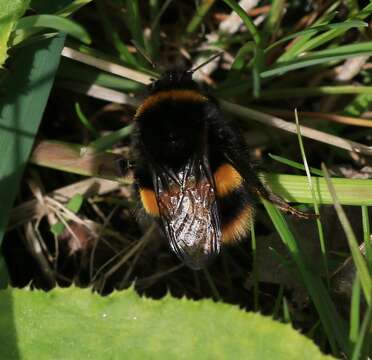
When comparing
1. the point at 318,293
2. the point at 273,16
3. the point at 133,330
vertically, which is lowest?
the point at 133,330

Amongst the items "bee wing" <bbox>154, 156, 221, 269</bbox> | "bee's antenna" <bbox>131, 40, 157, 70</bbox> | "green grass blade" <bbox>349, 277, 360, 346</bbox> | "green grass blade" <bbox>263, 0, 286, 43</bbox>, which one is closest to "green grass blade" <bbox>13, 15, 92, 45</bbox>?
"bee's antenna" <bbox>131, 40, 157, 70</bbox>

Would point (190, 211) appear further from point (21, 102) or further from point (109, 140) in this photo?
point (21, 102)

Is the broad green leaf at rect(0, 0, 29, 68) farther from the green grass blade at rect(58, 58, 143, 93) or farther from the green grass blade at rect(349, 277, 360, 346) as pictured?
the green grass blade at rect(349, 277, 360, 346)

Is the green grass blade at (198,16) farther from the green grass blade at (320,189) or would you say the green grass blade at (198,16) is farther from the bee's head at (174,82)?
the green grass blade at (320,189)

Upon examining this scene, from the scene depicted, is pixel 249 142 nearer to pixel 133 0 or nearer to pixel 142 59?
pixel 142 59

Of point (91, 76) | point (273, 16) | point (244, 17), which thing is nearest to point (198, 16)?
point (273, 16)

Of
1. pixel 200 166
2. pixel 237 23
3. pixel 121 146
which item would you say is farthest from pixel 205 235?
pixel 237 23
